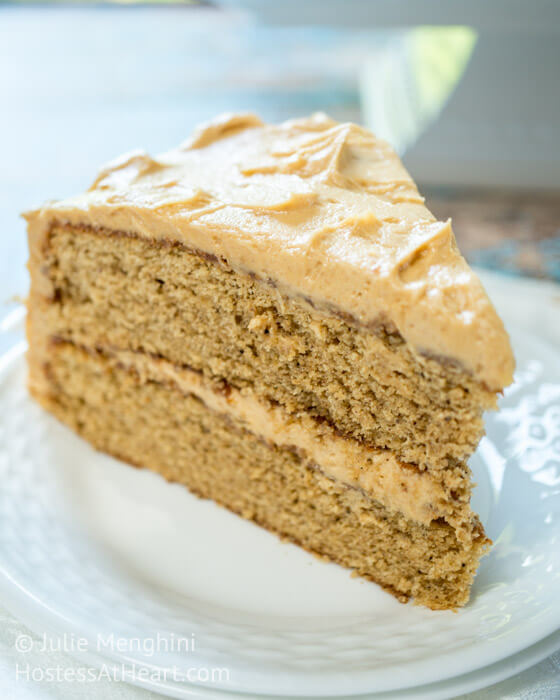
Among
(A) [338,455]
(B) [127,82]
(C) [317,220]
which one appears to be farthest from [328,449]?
(B) [127,82]

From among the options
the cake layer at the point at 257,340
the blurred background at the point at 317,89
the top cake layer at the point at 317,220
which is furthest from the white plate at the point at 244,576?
the blurred background at the point at 317,89

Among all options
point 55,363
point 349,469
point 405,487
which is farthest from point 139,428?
point 405,487

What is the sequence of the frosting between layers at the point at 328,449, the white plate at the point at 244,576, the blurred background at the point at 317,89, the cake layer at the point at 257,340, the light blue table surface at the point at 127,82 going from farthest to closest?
the light blue table surface at the point at 127,82, the blurred background at the point at 317,89, the frosting between layers at the point at 328,449, the cake layer at the point at 257,340, the white plate at the point at 244,576

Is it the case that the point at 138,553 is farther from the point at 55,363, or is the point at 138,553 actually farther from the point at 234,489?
the point at 55,363

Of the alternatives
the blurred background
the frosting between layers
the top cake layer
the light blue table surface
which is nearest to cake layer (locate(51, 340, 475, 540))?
the frosting between layers

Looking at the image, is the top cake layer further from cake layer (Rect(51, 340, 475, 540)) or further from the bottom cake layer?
the bottom cake layer

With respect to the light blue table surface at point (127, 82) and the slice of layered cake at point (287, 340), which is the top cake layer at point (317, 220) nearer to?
the slice of layered cake at point (287, 340)
